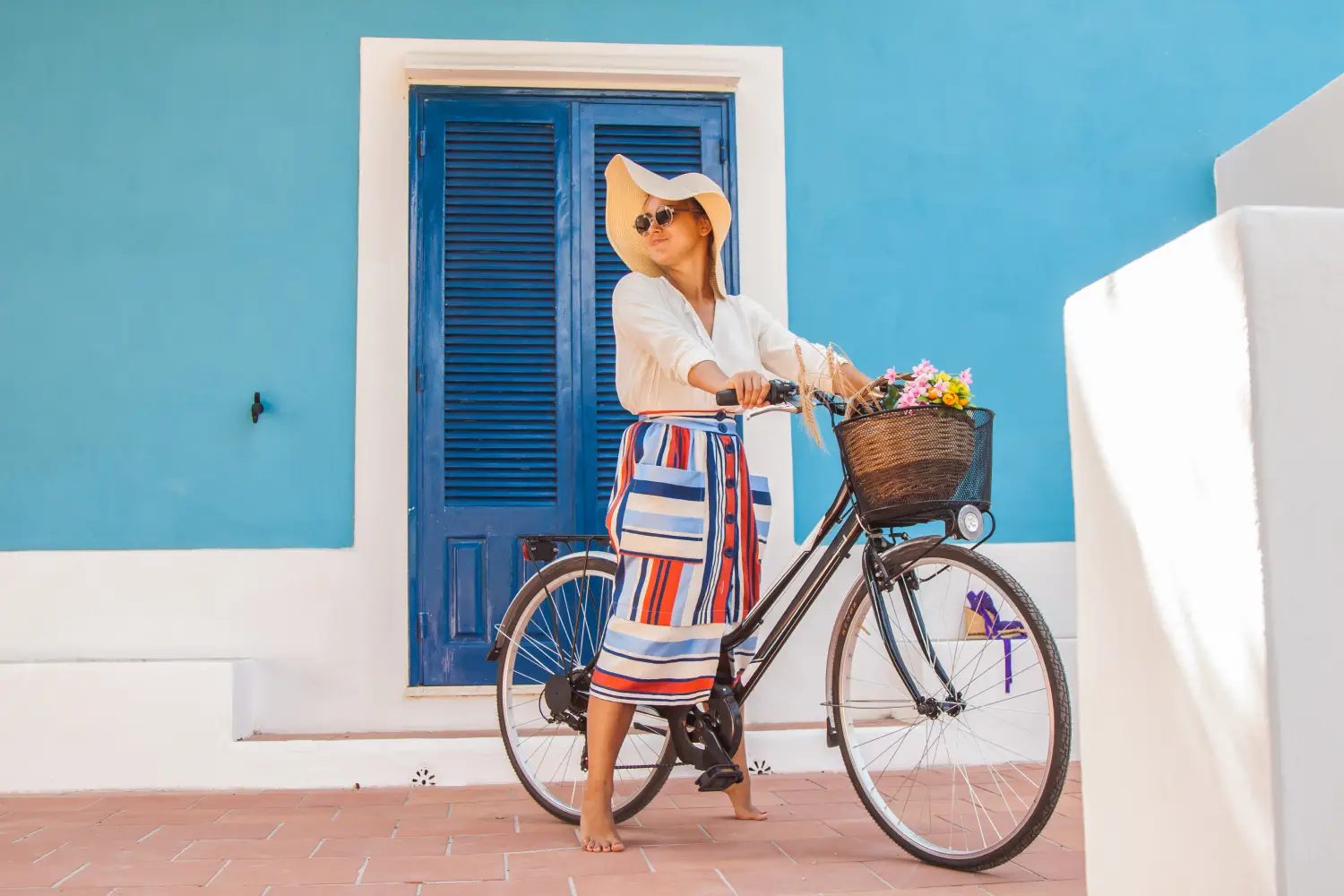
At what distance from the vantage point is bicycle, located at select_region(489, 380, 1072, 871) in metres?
2.16

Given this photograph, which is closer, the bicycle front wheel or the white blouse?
the bicycle front wheel

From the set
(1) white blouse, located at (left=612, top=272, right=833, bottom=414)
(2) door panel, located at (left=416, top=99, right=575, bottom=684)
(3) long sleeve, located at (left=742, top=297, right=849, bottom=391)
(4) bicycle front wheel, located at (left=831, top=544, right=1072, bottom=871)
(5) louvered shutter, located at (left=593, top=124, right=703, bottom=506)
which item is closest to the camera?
(4) bicycle front wheel, located at (left=831, top=544, right=1072, bottom=871)

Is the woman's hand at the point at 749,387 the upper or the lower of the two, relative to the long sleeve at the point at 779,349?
lower

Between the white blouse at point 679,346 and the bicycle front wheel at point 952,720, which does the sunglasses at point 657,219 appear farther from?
the bicycle front wheel at point 952,720

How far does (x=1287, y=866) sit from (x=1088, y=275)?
3146mm

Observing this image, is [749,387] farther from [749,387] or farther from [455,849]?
[455,849]

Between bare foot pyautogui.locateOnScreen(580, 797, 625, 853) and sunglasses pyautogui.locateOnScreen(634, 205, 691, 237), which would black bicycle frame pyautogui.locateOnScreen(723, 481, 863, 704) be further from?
sunglasses pyautogui.locateOnScreen(634, 205, 691, 237)

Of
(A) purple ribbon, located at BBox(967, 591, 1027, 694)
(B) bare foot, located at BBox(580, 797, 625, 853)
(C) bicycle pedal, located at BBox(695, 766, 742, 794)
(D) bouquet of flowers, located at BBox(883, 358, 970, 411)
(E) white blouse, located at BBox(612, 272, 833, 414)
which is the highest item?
(E) white blouse, located at BBox(612, 272, 833, 414)

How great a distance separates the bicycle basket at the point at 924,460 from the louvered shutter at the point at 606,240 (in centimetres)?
160

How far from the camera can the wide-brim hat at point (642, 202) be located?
2627 millimetres

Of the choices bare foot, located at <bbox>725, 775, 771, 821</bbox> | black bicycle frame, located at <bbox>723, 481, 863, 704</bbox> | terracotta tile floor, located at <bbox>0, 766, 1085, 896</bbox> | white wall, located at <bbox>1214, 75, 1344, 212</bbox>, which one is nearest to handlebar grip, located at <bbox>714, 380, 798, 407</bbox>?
black bicycle frame, located at <bbox>723, 481, 863, 704</bbox>

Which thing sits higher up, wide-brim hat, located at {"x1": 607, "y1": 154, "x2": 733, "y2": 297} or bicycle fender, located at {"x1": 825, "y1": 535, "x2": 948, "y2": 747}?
wide-brim hat, located at {"x1": 607, "y1": 154, "x2": 733, "y2": 297}

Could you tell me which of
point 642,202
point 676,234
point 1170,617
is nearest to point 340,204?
point 642,202

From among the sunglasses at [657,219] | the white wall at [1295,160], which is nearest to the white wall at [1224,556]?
the sunglasses at [657,219]
